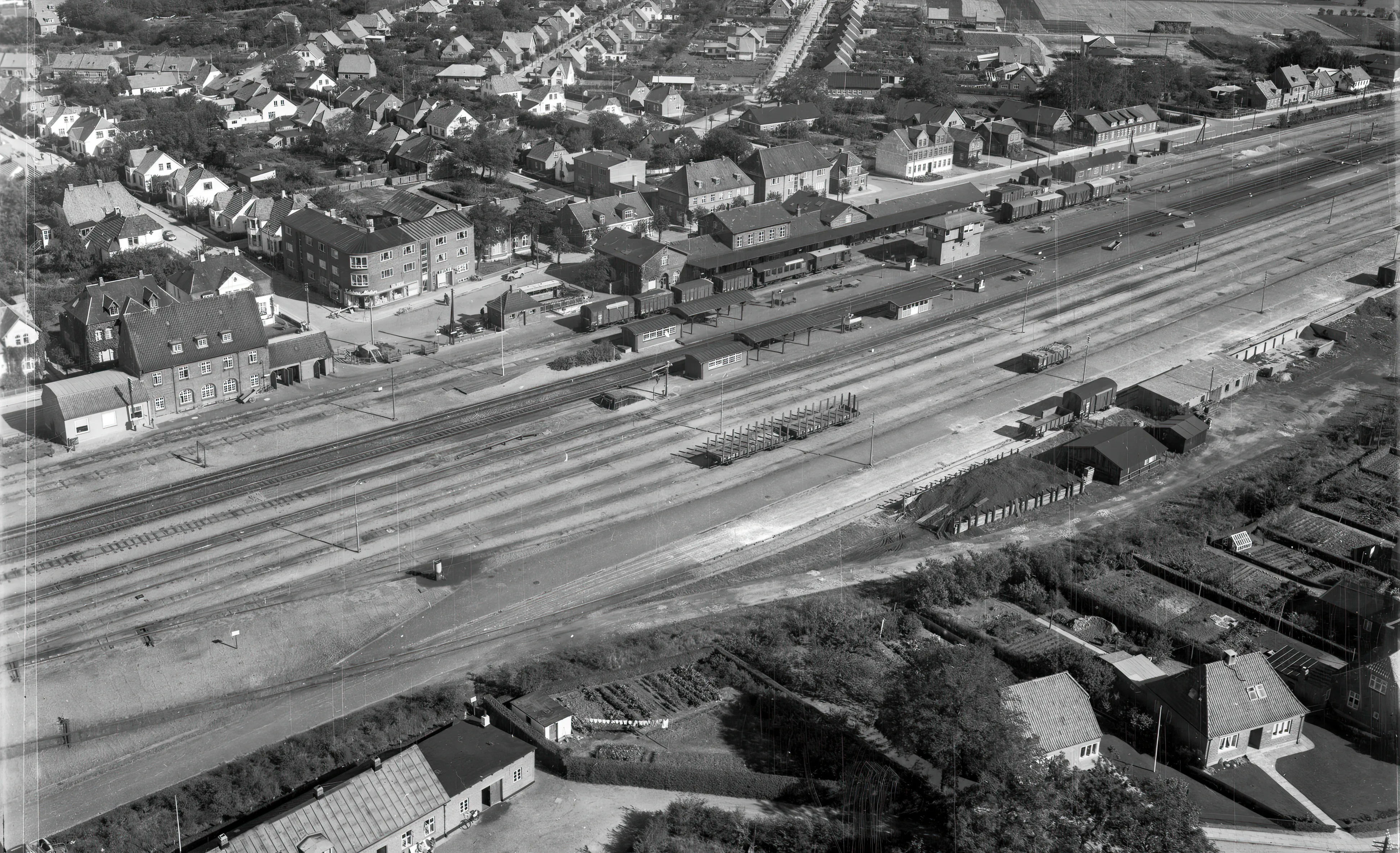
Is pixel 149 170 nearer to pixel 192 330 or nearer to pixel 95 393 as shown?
pixel 192 330

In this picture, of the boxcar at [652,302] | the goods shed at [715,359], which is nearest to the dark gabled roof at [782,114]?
the boxcar at [652,302]

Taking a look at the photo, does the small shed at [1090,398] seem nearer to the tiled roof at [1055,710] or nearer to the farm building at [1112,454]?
the farm building at [1112,454]

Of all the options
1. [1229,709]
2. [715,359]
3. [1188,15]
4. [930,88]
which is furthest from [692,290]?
[1188,15]

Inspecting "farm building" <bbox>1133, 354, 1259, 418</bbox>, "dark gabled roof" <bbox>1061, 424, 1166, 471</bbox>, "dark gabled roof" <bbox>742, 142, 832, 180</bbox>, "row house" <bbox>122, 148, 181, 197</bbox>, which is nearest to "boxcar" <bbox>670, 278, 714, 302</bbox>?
"dark gabled roof" <bbox>742, 142, 832, 180</bbox>

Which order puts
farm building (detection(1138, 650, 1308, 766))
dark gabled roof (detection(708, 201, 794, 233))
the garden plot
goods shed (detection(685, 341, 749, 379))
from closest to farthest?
1. farm building (detection(1138, 650, 1308, 766))
2. the garden plot
3. goods shed (detection(685, 341, 749, 379))
4. dark gabled roof (detection(708, 201, 794, 233))

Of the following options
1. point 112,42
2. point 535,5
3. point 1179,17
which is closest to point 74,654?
point 112,42

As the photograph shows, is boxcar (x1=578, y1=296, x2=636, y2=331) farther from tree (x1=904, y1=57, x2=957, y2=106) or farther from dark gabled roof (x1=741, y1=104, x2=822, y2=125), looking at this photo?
tree (x1=904, y1=57, x2=957, y2=106)

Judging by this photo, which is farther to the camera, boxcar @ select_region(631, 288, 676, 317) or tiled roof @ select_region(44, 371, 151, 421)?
boxcar @ select_region(631, 288, 676, 317)
